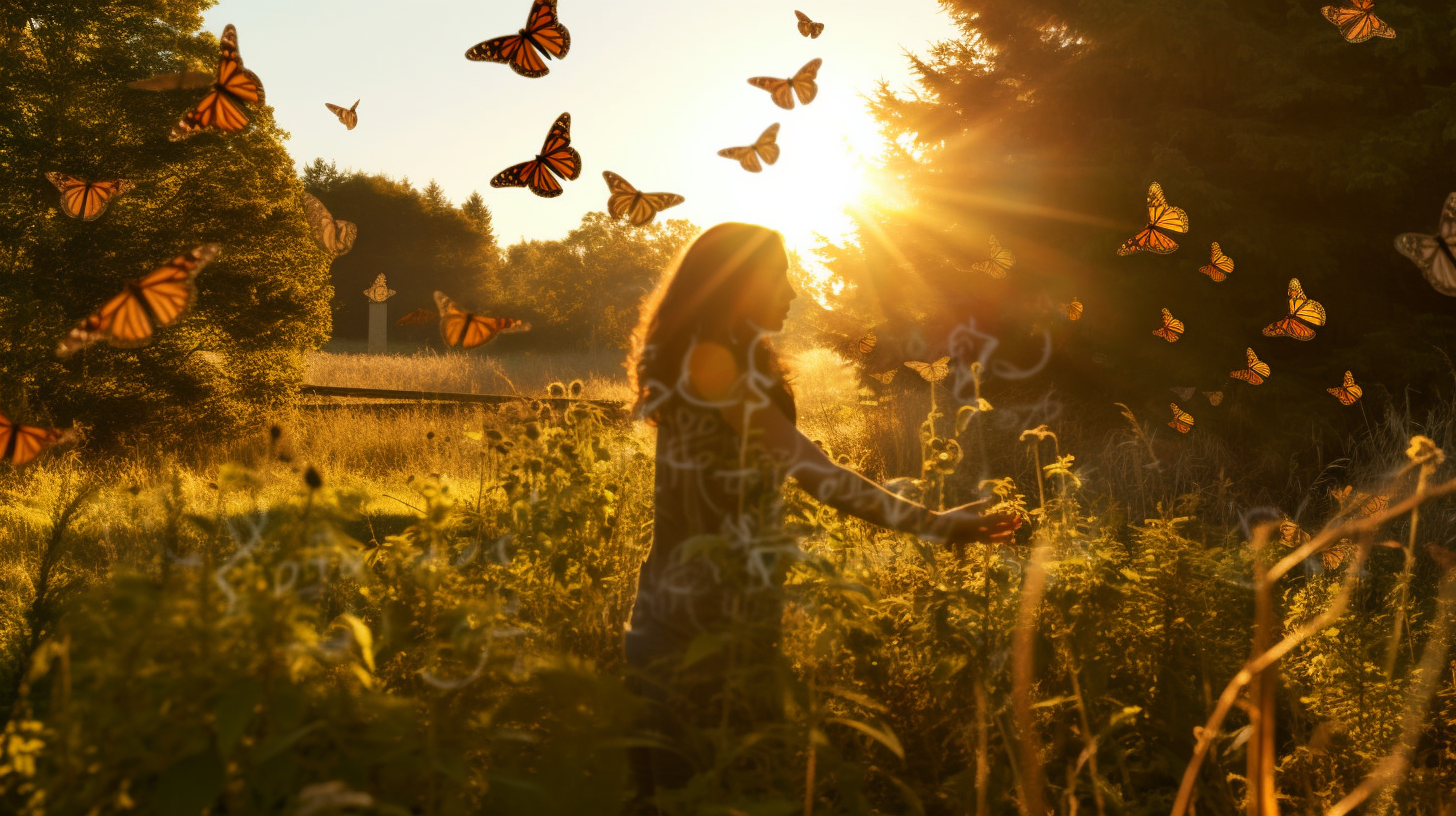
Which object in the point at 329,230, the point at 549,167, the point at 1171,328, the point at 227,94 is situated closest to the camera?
the point at 227,94

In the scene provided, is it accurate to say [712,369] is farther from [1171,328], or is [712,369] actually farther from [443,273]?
[443,273]

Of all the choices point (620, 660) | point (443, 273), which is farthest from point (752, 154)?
point (443, 273)

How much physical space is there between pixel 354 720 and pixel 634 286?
4579 centimetres

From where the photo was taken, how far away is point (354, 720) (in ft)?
3.81

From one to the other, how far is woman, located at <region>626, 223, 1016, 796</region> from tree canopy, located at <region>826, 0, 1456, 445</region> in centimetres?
807

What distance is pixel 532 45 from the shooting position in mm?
4137

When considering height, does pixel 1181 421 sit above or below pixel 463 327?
below

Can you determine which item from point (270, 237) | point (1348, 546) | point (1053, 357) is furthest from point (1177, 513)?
point (270, 237)

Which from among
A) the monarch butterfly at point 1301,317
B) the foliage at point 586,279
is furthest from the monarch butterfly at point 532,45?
the foliage at point 586,279

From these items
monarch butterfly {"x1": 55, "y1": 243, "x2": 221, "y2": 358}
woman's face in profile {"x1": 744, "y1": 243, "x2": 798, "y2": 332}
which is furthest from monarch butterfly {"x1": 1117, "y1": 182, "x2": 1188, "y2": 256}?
monarch butterfly {"x1": 55, "y1": 243, "x2": 221, "y2": 358}

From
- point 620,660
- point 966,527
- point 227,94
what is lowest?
point 620,660

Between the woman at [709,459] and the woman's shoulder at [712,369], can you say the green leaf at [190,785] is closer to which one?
the woman at [709,459]

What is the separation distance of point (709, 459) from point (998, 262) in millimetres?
8576

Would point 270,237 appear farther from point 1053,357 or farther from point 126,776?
point 126,776
